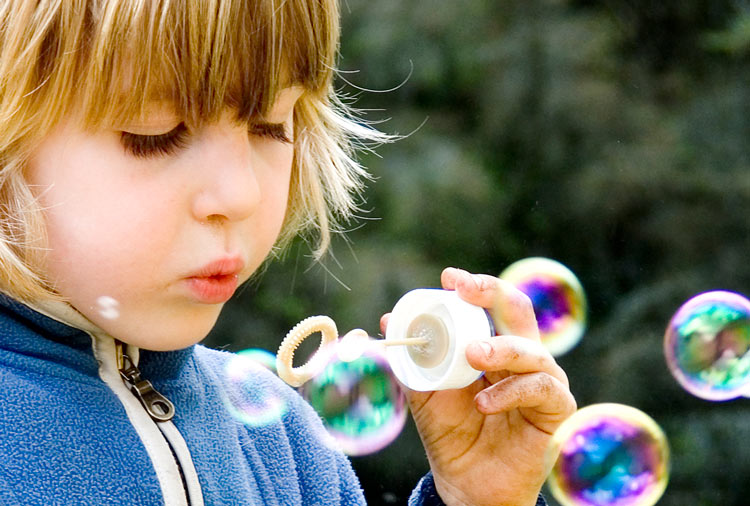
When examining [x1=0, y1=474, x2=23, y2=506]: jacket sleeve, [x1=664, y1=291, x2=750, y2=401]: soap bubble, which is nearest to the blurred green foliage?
[x1=664, y1=291, x2=750, y2=401]: soap bubble

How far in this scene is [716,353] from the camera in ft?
4.81

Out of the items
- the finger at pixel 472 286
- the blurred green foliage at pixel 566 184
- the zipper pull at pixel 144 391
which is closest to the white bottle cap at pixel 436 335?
the finger at pixel 472 286

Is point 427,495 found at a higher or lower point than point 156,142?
lower

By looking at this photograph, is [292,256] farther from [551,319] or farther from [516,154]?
[551,319]

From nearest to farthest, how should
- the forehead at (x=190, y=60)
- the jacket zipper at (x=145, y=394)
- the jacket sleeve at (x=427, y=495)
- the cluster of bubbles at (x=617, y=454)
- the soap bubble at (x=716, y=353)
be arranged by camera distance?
the forehead at (x=190, y=60), the jacket zipper at (x=145, y=394), the jacket sleeve at (x=427, y=495), the cluster of bubbles at (x=617, y=454), the soap bubble at (x=716, y=353)

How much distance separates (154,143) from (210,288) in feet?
0.42

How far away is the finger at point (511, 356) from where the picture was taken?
97 cm

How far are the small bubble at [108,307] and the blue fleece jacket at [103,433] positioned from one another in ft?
0.13

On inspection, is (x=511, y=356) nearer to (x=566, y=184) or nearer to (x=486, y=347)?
(x=486, y=347)

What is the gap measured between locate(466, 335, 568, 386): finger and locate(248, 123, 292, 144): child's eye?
262 mm

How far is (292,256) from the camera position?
85.0 inches

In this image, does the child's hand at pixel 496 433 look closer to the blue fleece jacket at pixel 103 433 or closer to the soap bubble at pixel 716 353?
the blue fleece jacket at pixel 103 433

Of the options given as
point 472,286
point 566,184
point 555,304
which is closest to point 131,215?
point 472,286

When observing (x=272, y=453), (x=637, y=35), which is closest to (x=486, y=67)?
(x=637, y=35)
